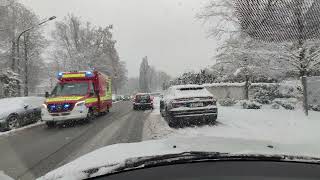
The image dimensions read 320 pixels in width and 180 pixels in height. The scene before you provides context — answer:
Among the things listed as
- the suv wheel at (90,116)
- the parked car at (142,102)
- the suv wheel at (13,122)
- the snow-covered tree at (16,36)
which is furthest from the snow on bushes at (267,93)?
the snow-covered tree at (16,36)

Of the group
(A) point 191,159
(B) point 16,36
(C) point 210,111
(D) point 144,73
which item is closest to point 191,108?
Result: (C) point 210,111

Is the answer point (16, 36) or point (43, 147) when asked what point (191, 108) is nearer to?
point (43, 147)

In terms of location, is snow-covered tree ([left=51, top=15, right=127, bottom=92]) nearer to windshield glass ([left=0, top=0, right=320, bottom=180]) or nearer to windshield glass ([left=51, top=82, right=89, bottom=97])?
→ windshield glass ([left=0, top=0, right=320, bottom=180])

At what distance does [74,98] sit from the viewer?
20.1 metres

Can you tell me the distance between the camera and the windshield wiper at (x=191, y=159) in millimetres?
2600

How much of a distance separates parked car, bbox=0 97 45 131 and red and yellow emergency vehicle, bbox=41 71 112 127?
110 centimetres

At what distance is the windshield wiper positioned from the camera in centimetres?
260

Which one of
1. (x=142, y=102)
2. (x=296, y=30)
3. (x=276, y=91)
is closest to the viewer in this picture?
(x=296, y=30)

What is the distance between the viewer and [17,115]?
19.6m

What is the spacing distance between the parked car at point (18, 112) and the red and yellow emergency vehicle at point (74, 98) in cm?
110

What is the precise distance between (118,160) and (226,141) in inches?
37.4

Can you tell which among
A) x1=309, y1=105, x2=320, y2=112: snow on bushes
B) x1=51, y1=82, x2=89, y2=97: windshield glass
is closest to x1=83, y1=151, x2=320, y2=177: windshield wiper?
x1=309, y1=105, x2=320, y2=112: snow on bushes

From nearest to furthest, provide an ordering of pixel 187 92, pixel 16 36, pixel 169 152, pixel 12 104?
pixel 169 152 < pixel 187 92 < pixel 12 104 < pixel 16 36

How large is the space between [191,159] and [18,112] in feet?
59.6
